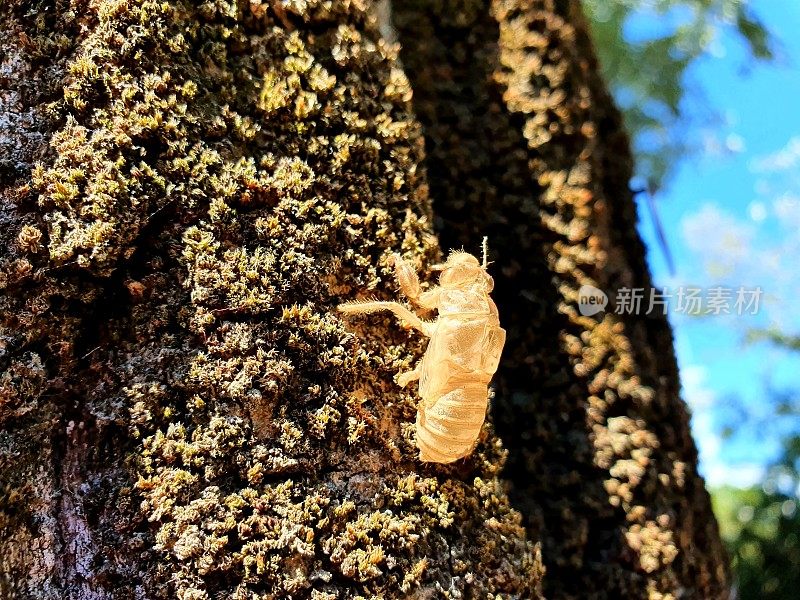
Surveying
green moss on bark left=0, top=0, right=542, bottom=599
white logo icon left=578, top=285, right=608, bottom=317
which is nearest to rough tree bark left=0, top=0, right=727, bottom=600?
green moss on bark left=0, top=0, right=542, bottom=599

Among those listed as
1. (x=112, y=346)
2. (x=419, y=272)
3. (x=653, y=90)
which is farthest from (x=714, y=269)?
(x=112, y=346)

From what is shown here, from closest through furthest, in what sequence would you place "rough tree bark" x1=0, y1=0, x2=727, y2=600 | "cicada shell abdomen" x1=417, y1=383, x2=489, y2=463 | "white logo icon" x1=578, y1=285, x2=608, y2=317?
"rough tree bark" x1=0, y1=0, x2=727, y2=600 → "cicada shell abdomen" x1=417, y1=383, x2=489, y2=463 → "white logo icon" x1=578, y1=285, x2=608, y2=317

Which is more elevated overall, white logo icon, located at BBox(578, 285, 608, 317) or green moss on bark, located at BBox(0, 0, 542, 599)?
white logo icon, located at BBox(578, 285, 608, 317)

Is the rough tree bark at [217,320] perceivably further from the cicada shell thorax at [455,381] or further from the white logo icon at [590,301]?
the white logo icon at [590,301]

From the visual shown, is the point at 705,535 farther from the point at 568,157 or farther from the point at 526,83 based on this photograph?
the point at 526,83

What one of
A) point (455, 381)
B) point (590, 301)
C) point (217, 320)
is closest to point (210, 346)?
point (217, 320)

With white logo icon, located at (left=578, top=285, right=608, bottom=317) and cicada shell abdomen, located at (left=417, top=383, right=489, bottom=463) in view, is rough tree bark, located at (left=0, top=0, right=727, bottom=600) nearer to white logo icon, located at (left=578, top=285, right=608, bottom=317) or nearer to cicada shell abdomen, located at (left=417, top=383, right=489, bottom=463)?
cicada shell abdomen, located at (left=417, top=383, right=489, bottom=463)
